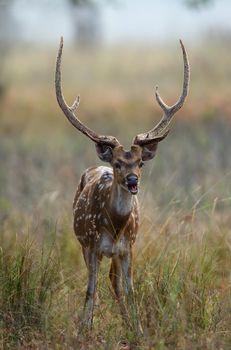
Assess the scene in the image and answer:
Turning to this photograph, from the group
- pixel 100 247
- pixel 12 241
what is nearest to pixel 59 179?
pixel 12 241

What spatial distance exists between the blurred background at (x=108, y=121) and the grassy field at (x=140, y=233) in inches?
1.7

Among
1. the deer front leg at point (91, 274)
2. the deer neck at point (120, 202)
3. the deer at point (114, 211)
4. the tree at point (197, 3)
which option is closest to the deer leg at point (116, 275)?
the deer at point (114, 211)

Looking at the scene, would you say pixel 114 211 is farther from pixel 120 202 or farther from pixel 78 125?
pixel 78 125

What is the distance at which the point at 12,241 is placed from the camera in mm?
9617

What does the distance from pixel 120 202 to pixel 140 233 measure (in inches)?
55.7

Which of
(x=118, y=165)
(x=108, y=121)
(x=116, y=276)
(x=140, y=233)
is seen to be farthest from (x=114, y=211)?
(x=108, y=121)

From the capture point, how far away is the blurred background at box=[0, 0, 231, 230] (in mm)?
11941

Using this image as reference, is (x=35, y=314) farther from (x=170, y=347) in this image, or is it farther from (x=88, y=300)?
(x=170, y=347)

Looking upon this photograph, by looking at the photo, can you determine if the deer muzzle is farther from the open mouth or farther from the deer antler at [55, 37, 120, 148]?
the deer antler at [55, 37, 120, 148]

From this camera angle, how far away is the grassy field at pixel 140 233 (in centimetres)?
736

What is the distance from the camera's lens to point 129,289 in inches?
309

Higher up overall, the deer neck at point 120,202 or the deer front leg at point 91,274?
the deer neck at point 120,202

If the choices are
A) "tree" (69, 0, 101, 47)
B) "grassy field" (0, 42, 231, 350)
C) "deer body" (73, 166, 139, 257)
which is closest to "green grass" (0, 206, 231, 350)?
"grassy field" (0, 42, 231, 350)

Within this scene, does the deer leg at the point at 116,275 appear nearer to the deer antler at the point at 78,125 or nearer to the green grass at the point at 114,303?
the green grass at the point at 114,303
